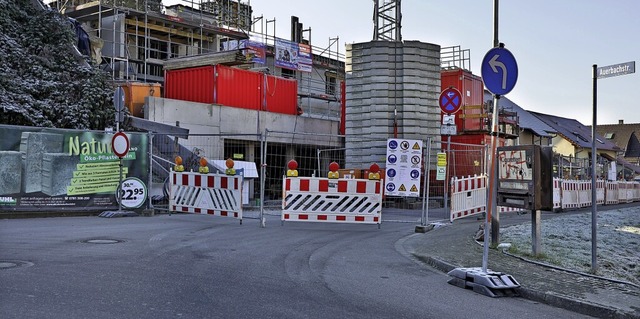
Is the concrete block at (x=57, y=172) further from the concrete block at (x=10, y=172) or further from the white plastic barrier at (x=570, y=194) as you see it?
the white plastic barrier at (x=570, y=194)

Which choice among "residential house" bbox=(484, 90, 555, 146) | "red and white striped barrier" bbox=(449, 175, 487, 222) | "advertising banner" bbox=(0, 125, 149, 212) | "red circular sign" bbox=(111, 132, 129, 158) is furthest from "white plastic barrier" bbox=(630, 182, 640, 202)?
"red circular sign" bbox=(111, 132, 129, 158)

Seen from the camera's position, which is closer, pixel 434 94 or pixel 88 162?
pixel 88 162

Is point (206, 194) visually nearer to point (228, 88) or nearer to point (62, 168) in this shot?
point (62, 168)

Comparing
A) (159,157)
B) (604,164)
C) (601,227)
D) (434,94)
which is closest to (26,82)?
(159,157)

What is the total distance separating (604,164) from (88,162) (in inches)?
1105

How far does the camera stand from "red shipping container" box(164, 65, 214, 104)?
82.3 feet

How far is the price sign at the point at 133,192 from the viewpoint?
576 inches

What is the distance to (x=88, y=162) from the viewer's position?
14.3 meters

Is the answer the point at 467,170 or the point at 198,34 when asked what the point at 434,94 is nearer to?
the point at 467,170

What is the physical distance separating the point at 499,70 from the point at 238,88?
64.0 feet

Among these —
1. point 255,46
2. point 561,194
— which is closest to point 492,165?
point 561,194

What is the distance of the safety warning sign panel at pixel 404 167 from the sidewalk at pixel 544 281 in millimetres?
3520

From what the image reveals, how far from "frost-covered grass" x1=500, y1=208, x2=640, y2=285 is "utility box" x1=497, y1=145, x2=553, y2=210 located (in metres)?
0.92

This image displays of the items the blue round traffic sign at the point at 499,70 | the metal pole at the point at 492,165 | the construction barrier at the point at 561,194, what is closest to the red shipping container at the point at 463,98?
the construction barrier at the point at 561,194
